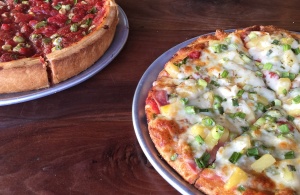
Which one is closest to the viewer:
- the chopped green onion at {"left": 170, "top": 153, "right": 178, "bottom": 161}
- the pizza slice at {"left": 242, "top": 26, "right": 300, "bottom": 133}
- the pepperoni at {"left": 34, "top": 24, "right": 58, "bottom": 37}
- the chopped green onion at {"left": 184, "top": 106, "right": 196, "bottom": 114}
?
the chopped green onion at {"left": 170, "top": 153, "right": 178, "bottom": 161}

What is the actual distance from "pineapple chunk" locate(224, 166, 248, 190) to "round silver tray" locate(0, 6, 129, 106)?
2.45ft

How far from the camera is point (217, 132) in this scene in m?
1.15

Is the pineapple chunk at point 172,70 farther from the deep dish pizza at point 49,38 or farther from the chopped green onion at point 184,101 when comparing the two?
the deep dish pizza at point 49,38

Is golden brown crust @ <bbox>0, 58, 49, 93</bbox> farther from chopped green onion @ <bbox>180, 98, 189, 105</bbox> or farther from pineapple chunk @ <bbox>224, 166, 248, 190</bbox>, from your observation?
pineapple chunk @ <bbox>224, 166, 248, 190</bbox>

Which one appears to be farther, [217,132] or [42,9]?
[42,9]

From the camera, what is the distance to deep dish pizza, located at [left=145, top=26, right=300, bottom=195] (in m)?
1.07

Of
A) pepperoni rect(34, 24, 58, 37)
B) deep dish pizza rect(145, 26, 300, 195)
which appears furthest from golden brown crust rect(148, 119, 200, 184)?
pepperoni rect(34, 24, 58, 37)

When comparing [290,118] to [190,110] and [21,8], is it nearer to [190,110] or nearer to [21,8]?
[190,110]

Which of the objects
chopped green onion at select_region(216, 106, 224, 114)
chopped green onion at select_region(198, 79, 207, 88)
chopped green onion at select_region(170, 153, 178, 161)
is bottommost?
chopped green onion at select_region(170, 153, 178, 161)

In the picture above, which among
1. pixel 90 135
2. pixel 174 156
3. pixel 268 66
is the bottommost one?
pixel 90 135

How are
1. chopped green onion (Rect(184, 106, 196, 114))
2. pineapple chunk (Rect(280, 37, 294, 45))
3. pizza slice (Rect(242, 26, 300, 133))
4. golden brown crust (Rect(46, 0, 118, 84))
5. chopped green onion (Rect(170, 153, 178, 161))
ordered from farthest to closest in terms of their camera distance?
1. pineapple chunk (Rect(280, 37, 294, 45))
2. golden brown crust (Rect(46, 0, 118, 84))
3. pizza slice (Rect(242, 26, 300, 133))
4. chopped green onion (Rect(184, 106, 196, 114))
5. chopped green onion (Rect(170, 153, 178, 161))

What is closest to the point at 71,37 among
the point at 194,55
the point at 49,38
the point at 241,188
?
the point at 49,38

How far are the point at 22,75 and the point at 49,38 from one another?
0.98 feet

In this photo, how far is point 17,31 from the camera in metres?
1.71
